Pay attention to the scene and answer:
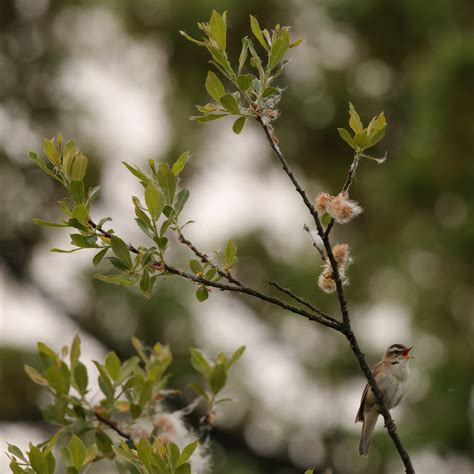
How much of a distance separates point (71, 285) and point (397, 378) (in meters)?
3.89

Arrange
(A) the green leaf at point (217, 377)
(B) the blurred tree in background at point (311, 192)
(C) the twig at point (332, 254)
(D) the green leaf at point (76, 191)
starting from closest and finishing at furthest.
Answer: (C) the twig at point (332, 254)
(D) the green leaf at point (76, 191)
(A) the green leaf at point (217, 377)
(B) the blurred tree in background at point (311, 192)

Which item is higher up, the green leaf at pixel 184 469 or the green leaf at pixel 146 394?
the green leaf at pixel 146 394

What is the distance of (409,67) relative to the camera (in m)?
6.58

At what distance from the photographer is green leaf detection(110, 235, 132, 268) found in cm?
125

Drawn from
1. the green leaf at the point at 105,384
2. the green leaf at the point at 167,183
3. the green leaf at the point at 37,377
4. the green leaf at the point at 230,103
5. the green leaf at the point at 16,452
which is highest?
the green leaf at the point at 230,103

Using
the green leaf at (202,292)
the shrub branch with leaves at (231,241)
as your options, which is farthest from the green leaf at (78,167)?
the green leaf at (202,292)

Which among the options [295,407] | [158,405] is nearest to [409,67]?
[295,407]

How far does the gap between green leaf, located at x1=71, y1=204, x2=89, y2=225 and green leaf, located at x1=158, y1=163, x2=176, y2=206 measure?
113 mm

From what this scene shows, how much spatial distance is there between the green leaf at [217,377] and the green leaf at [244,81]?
0.55m

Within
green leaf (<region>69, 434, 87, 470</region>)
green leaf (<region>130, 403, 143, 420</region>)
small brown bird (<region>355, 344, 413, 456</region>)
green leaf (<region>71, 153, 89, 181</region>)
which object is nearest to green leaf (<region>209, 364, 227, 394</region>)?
green leaf (<region>130, 403, 143, 420</region>)

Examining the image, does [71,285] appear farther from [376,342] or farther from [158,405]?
[158,405]

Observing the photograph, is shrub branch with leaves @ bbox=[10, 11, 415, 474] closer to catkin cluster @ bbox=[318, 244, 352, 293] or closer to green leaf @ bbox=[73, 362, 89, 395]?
catkin cluster @ bbox=[318, 244, 352, 293]

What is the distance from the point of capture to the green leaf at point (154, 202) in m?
1.29

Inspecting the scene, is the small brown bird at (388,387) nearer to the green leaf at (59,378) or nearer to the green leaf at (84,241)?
the green leaf at (59,378)
